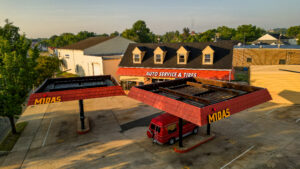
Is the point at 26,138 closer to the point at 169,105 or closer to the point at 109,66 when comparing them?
the point at 169,105

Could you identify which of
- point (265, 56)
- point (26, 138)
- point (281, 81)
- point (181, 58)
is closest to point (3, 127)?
point (26, 138)

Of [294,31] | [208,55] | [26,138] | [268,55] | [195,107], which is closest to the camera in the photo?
[195,107]

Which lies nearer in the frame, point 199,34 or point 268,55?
point 268,55

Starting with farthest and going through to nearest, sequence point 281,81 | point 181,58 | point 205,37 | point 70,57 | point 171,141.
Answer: point 205,37
point 70,57
point 181,58
point 281,81
point 171,141

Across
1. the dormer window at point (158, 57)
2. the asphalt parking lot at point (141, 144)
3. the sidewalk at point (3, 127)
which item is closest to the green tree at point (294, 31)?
the asphalt parking lot at point (141, 144)

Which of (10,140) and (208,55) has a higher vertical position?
(208,55)

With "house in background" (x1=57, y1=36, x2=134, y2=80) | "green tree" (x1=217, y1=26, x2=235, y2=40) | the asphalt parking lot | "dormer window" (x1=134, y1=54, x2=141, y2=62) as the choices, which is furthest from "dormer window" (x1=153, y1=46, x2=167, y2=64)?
"green tree" (x1=217, y1=26, x2=235, y2=40)
